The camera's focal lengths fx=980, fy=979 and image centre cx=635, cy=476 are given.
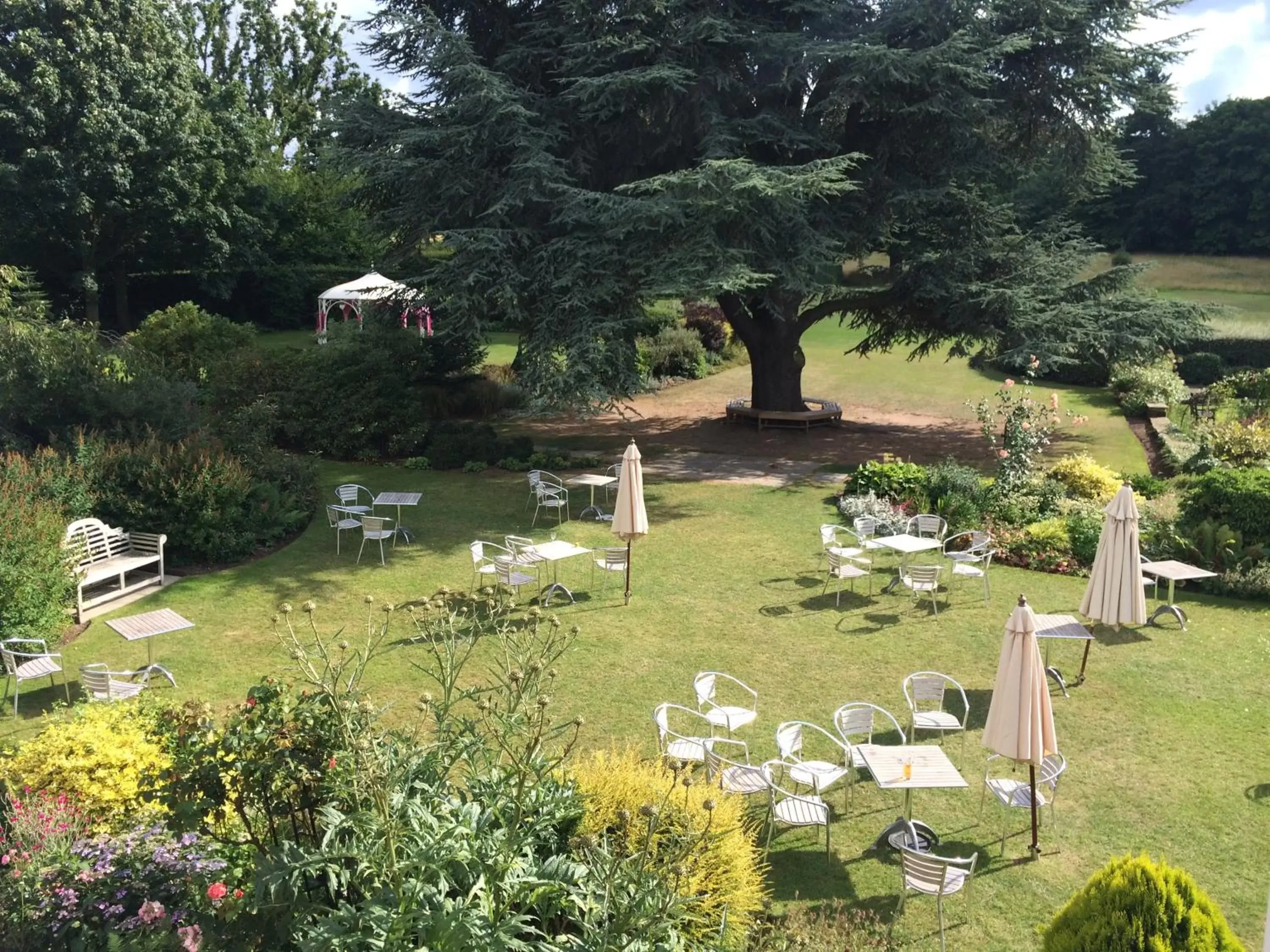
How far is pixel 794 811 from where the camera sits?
7.05 metres

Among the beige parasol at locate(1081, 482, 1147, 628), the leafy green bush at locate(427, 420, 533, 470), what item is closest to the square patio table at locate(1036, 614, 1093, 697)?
the beige parasol at locate(1081, 482, 1147, 628)

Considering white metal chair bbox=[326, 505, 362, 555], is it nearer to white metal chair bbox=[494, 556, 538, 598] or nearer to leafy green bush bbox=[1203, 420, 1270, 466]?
white metal chair bbox=[494, 556, 538, 598]

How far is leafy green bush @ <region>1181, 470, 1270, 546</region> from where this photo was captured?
43.4ft

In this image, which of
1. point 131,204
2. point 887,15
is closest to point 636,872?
point 887,15

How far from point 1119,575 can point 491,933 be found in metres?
7.61

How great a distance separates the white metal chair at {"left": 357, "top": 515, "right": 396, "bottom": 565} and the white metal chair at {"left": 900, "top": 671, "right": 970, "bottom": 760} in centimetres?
746

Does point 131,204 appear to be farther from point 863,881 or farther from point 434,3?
point 863,881

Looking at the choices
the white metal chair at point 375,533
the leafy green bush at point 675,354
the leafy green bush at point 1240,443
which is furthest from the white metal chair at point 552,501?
the leafy green bush at point 675,354

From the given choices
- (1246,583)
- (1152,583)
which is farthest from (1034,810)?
(1246,583)

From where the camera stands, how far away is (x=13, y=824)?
225 inches

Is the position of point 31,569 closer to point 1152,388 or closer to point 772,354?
point 772,354

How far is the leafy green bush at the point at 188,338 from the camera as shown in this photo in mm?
26219

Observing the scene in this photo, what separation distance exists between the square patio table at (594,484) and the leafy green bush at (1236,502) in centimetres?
854

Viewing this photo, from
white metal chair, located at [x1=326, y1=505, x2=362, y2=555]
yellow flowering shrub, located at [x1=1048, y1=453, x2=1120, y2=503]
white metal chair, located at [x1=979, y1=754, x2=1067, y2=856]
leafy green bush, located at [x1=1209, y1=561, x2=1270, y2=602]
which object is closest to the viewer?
white metal chair, located at [x1=979, y1=754, x2=1067, y2=856]
